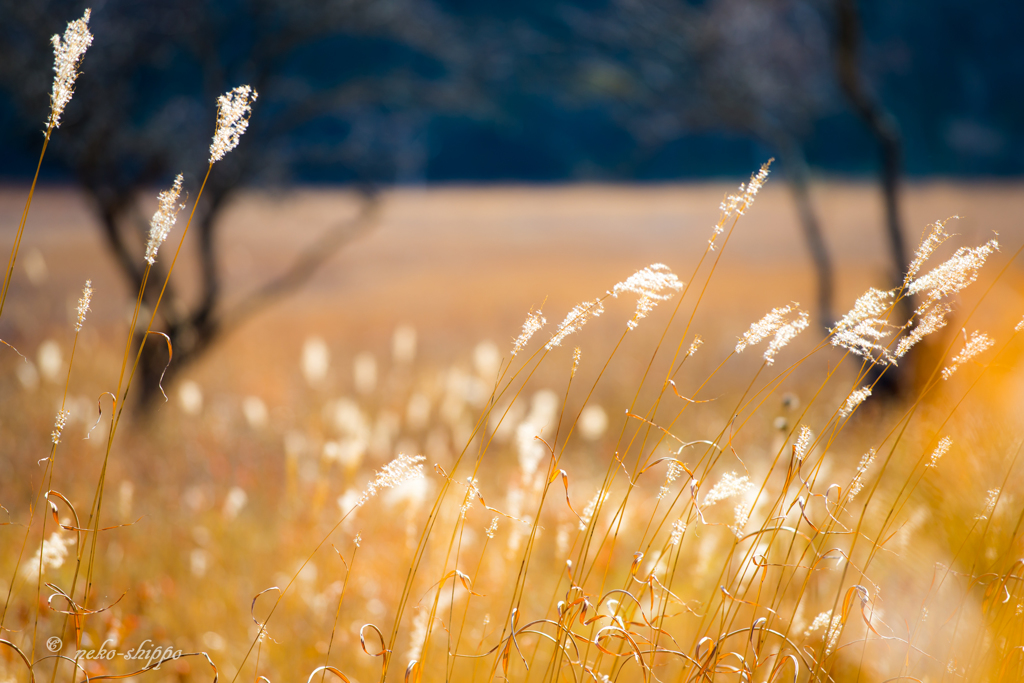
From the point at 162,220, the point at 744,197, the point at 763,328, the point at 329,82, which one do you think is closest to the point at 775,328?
the point at 763,328

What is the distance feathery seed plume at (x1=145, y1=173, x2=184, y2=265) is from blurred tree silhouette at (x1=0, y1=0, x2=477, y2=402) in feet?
12.7

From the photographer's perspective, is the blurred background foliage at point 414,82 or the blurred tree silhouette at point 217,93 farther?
the blurred background foliage at point 414,82

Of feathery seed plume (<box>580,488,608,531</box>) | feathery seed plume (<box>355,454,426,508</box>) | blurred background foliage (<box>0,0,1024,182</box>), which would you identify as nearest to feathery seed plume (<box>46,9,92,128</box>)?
feathery seed plume (<box>355,454,426,508</box>)

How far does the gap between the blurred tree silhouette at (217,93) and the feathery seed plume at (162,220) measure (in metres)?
3.88

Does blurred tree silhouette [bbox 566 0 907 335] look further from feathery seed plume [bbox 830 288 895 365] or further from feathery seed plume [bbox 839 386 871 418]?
feathery seed plume [bbox 839 386 871 418]

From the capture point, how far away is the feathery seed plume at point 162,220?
3.51ft

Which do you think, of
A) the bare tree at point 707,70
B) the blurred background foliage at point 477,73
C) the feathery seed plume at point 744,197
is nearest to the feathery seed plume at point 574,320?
the feathery seed plume at point 744,197

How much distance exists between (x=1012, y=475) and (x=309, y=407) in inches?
213

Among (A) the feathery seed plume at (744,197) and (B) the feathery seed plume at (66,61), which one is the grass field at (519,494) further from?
(B) the feathery seed plume at (66,61)

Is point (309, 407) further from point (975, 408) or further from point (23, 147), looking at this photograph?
point (975, 408)

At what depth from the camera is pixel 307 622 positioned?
2523mm

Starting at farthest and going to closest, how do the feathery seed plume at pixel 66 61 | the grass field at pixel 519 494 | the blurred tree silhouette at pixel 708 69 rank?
the blurred tree silhouette at pixel 708 69 → the grass field at pixel 519 494 → the feathery seed plume at pixel 66 61

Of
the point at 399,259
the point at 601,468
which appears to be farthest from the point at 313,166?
the point at 399,259

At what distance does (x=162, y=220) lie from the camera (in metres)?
1.14
